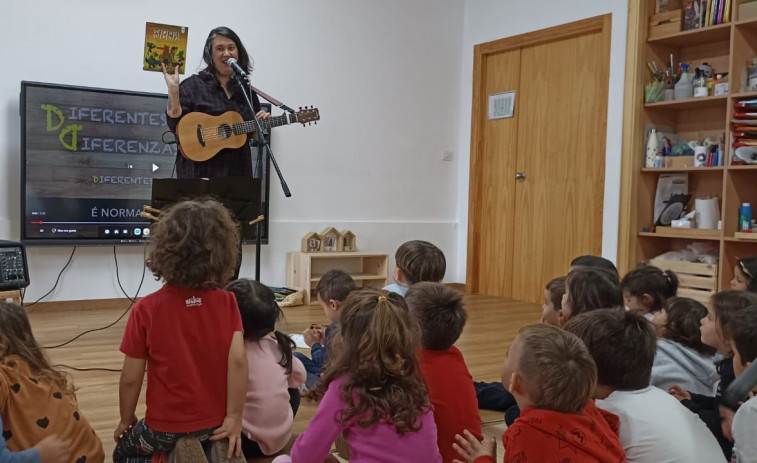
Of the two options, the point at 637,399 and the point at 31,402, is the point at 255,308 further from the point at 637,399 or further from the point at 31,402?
the point at 637,399

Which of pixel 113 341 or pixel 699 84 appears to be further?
pixel 699 84

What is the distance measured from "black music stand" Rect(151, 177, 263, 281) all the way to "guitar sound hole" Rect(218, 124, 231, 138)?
37cm

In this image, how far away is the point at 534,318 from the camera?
5.09 meters

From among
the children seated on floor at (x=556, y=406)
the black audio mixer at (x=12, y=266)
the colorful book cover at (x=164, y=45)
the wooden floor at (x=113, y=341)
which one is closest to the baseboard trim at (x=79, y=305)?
the wooden floor at (x=113, y=341)

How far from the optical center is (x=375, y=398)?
5.04 feet

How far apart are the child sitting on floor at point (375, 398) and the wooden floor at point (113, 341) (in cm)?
99

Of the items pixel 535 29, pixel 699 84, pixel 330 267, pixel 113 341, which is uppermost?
pixel 535 29

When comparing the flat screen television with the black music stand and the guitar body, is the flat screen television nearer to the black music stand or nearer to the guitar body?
the guitar body

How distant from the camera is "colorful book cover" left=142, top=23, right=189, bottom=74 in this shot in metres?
4.14

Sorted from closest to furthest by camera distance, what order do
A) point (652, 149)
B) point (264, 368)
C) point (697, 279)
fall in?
point (264, 368) → point (697, 279) → point (652, 149)

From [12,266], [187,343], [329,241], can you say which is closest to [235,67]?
[12,266]

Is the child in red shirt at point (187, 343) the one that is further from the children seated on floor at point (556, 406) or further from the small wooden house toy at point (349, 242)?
the small wooden house toy at point (349, 242)

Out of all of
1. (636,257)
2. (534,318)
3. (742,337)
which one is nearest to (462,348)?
(534,318)

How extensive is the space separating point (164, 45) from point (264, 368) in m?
2.89
